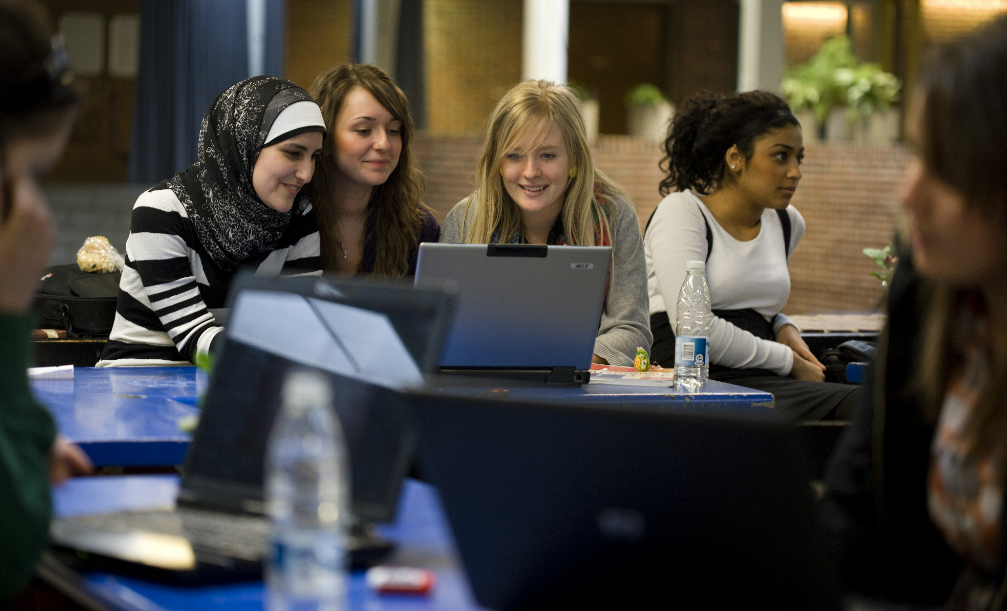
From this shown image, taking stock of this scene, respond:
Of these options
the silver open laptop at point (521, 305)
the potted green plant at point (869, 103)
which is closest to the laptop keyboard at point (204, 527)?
the silver open laptop at point (521, 305)

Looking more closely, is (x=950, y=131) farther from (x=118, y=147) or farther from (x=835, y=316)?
(x=118, y=147)

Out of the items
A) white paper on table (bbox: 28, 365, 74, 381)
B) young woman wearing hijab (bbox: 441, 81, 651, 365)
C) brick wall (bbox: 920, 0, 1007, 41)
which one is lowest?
white paper on table (bbox: 28, 365, 74, 381)

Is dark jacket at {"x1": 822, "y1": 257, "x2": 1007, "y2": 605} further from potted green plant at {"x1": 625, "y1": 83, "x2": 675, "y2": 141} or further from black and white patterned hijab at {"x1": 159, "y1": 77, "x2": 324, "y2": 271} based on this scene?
potted green plant at {"x1": 625, "y1": 83, "x2": 675, "y2": 141}

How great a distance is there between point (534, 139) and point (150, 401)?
1.40 metres

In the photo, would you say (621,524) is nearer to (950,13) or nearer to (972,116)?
(972,116)

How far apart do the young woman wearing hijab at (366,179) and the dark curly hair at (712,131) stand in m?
1.02

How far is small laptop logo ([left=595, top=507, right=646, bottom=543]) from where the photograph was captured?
883 mm

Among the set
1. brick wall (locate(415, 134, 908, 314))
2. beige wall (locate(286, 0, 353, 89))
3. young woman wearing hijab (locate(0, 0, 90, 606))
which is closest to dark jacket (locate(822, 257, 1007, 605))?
young woman wearing hijab (locate(0, 0, 90, 606))

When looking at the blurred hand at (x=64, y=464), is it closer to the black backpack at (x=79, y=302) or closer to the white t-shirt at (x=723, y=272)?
the black backpack at (x=79, y=302)

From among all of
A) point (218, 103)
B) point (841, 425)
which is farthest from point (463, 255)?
point (218, 103)

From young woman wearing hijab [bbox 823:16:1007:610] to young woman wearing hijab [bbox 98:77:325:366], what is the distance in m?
1.68

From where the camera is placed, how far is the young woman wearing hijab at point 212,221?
97.3 inches

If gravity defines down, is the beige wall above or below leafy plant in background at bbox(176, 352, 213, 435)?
above

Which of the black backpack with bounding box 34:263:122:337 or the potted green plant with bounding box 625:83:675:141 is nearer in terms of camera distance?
the black backpack with bounding box 34:263:122:337
